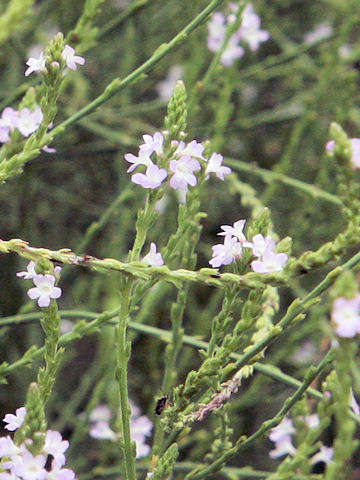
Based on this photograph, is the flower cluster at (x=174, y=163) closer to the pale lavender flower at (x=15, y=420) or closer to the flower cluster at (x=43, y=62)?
the flower cluster at (x=43, y=62)

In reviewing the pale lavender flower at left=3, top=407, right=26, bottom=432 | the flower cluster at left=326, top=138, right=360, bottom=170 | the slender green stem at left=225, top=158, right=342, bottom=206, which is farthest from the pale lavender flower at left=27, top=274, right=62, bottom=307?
the slender green stem at left=225, top=158, right=342, bottom=206

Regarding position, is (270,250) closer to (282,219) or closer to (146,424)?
(146,424)

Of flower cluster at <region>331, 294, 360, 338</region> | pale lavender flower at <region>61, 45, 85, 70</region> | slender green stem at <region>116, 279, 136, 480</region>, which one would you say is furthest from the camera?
pale lavender flower at <region>61, 45, 85, 70</region>

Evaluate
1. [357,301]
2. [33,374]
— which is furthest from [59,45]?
[33,374]

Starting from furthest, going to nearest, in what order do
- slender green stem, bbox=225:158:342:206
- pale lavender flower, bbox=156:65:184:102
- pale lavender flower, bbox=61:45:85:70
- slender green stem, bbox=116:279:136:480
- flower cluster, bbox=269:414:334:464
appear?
pale lavender flower, bbox=156:65:184:102, slender green stem, bbox=225:158:342:206, flower cluster, bbox=269:414:334:464, pale lavender flower, bbox=61:45:85:70, slender green stem, bbox=116:279:136:480

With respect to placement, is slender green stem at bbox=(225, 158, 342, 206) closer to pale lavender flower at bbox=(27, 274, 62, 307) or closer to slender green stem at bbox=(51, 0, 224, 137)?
slender green stem at bbox=(51, 0, 224, 137)

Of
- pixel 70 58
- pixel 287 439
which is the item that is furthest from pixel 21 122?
pixel 287 439
